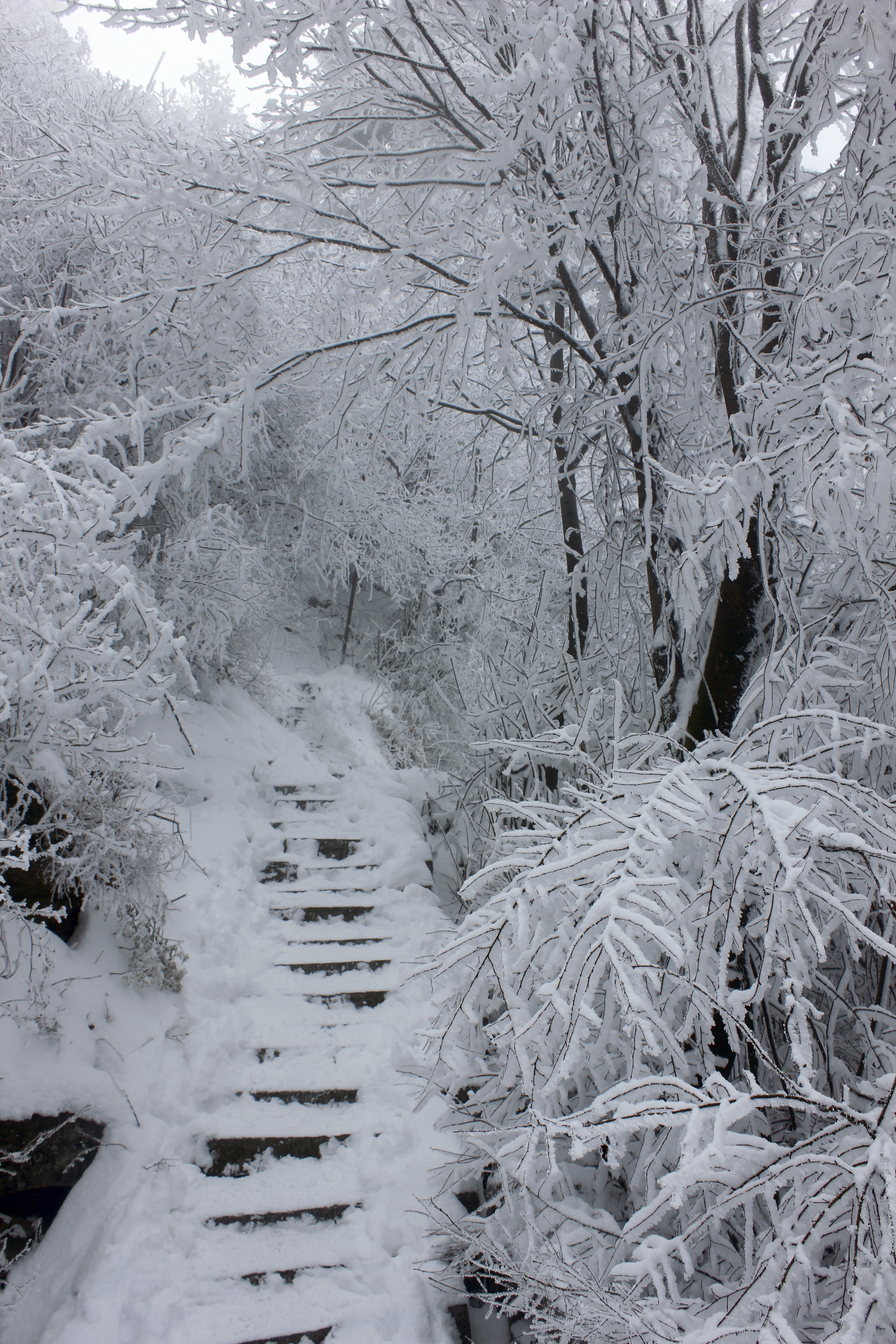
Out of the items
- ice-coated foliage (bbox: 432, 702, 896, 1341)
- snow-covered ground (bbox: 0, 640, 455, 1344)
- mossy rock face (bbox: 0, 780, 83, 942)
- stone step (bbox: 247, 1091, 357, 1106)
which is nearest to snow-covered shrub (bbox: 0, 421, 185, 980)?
mossy rock face (bbox: 0, 780, 83, 942)

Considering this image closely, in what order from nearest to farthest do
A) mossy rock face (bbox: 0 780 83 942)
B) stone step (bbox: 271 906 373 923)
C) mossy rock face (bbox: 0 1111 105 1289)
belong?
mossy rock face (bbox: 0 1111 105 1289)
mossy rock face (bbox: 0 780 83 942)
stone step (bbox: 271 906 373 923)

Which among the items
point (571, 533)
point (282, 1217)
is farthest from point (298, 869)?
point (571, 533)

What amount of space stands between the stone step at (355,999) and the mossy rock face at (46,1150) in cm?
125

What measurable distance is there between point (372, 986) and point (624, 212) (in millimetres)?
4034

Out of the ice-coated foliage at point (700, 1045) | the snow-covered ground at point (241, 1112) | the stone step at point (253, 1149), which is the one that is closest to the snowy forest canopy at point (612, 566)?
the ice-coated foliage at point (700, 1045)

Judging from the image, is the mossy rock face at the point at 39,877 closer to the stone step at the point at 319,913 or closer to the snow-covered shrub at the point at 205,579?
the stone step at the point at 319,913

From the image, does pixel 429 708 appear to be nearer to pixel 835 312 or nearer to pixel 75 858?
pixel 75 858

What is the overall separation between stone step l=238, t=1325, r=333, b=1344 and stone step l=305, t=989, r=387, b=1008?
1.47m

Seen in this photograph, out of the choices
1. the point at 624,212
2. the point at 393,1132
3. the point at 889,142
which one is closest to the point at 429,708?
the point at 393,1132

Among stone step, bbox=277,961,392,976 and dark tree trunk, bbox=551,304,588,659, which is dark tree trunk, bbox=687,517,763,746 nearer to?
dark tree trunk, bbox=551,304,588,659

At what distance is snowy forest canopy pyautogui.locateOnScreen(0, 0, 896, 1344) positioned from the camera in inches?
59.7

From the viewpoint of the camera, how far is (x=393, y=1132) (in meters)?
→ 3.05

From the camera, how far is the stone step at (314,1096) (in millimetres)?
3176

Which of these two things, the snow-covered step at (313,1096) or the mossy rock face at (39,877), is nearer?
the mossy rock face at (39,877)
